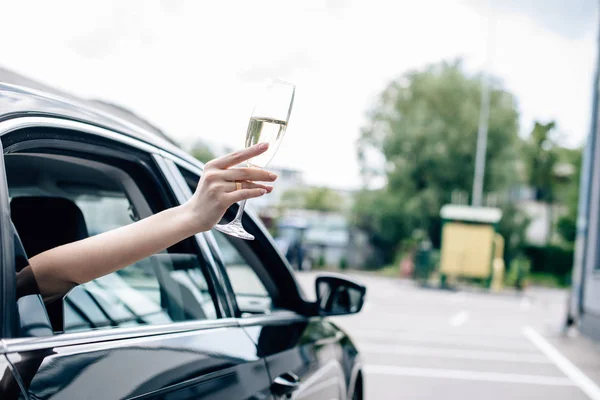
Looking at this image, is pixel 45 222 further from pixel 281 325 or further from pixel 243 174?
pixel 281 325

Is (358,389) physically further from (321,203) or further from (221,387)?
(321,203)

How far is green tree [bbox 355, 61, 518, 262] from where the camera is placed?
125ft

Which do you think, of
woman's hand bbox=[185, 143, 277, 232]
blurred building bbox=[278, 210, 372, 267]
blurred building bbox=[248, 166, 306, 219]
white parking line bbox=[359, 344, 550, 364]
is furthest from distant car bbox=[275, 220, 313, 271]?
woman's hand bbox=[185, 143, 277, 232]

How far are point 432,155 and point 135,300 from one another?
117 ft

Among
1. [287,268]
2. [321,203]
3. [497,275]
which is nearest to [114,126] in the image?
[287,268]

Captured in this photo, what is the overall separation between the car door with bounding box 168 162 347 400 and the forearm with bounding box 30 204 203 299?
72cm

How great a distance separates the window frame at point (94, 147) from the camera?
1497mm

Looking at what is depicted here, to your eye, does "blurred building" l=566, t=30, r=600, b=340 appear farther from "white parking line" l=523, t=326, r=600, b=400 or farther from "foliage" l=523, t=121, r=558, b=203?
"foliage" l=523, t=121, r=558, b=203

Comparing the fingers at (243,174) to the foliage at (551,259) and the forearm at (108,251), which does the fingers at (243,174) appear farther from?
the foliage at (551,259)

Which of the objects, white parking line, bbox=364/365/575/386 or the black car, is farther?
white parking line, bbox=364/365/575/386

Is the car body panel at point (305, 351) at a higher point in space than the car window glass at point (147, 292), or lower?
lower

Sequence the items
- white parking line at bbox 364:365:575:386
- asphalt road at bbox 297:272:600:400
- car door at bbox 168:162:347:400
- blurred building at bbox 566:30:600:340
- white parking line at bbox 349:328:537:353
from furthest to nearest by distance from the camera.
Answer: blurred building at bbox 566:30:600:340 < white parking line at bbox 349:328:537:353 < white parking line at bbox 364:365:575:386 < asphalt road at bbox 297:272:600:400 < car door at bbox 168:162:347:400

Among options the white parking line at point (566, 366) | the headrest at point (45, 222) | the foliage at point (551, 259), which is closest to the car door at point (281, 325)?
the headrest at point (45, 222)

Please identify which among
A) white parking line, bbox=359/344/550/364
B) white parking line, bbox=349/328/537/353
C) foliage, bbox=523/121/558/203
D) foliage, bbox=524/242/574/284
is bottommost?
foliage, bbox=524/242/574/284
